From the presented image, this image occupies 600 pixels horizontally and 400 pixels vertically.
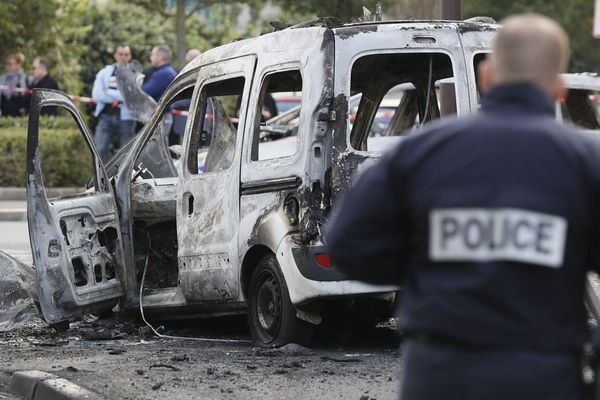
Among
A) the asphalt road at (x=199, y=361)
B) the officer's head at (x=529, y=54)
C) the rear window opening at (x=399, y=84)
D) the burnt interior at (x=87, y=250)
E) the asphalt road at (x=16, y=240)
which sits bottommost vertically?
the asphalt road at (x=16, y=240)

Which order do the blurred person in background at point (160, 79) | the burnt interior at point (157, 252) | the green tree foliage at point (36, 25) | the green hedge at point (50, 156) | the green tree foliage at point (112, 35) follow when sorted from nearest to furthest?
the burnt interior at point (157, 252) → the blurred person in background at point (160, 79) → the green hedge at point (50, 156) → the green tree foliage at point (36, 25) → the green tree foliage at point (112, 35)

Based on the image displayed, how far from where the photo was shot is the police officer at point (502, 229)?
10.2ft

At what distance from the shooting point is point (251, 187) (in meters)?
A: 8.38

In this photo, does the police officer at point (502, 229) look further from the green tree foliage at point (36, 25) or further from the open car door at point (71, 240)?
the green tree foliage at point (36, 25)

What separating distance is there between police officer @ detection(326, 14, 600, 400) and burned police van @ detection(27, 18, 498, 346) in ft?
14.7

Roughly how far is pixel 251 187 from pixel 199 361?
1094 mm

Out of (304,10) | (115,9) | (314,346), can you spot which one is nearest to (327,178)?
(314,346)

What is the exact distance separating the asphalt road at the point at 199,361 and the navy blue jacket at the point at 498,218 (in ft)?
11.4

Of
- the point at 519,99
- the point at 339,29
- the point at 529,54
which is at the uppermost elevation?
the point at 529,54

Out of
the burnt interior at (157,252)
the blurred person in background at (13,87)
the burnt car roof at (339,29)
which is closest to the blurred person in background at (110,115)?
the blurred person in background at (13,87)

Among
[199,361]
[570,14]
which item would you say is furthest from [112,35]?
[199,361]

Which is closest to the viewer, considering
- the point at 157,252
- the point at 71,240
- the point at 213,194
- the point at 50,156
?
the point at 213,194

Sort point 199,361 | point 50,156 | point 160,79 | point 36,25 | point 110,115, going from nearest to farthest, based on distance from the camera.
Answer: point 199,361, point 160,79, point 110,115, point 50,156, point 36,25

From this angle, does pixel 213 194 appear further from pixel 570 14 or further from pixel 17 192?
pixel 570 14
